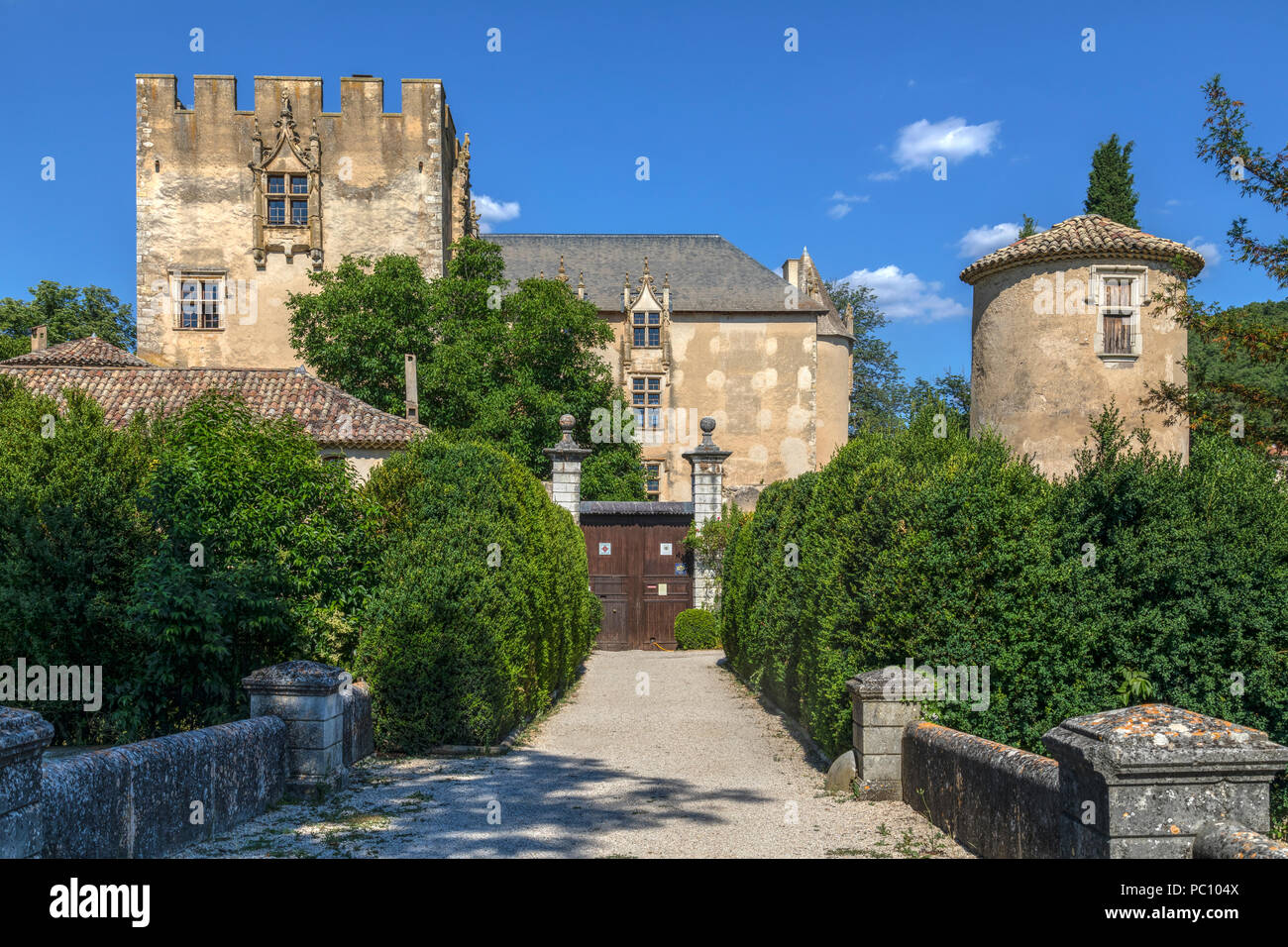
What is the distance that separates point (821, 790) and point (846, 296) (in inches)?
2115

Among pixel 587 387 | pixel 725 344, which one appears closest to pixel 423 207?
pixel 587 387

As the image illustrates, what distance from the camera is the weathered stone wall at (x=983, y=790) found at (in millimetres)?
5160

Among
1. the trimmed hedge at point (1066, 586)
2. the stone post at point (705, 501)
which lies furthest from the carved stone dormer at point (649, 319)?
the trimmed hedge at point (1066, 586)

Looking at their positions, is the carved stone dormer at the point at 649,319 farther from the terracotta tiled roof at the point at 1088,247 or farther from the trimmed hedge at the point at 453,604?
the trimmed hedge at the point at 453,604

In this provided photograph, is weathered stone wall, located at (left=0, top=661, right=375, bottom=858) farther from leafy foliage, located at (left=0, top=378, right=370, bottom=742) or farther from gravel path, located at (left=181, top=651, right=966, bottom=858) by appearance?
leafy foliage, located at (left=0, top=378, right=370, bottom=742)

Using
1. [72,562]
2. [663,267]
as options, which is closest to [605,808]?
[72,562]

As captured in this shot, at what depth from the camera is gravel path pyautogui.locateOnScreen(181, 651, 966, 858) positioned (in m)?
6.16

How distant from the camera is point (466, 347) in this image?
2638 centimetres

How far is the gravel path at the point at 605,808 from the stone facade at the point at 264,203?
22.3 metres

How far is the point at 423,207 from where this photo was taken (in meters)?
29.6

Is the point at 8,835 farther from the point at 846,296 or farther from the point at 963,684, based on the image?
the point at 846,296

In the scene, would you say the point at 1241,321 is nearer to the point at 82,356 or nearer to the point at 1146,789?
the point at 1146,789

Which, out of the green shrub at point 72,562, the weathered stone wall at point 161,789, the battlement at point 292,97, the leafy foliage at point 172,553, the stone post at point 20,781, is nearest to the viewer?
the stone post at point 20,781

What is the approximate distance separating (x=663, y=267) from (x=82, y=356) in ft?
72.3
